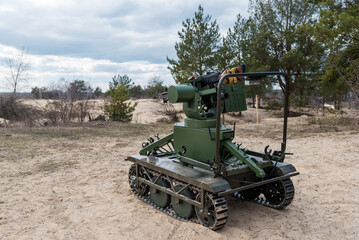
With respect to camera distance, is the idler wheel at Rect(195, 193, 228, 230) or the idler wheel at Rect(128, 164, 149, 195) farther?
the idler wheel at Rect(128, 164, 149, 195)

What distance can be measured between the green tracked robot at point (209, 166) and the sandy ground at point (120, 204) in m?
0.24

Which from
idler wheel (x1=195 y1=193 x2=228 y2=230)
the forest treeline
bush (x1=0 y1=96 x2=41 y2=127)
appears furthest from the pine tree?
idler wheel (x1=195 y1=193 x2=228 y2=230)

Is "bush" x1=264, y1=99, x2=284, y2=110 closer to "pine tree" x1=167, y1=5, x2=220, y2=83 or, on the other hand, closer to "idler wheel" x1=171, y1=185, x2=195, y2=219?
"pine tree" x1=167, y1=5, x2=220, y2=83

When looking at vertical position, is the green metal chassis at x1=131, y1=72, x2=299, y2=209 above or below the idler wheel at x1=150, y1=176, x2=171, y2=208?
above

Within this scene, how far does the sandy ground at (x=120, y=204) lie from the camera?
423cm

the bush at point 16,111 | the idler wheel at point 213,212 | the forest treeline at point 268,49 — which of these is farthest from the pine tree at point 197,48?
the idler wheel at point 213,212

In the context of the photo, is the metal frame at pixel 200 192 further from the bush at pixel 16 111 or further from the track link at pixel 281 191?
the bush at pixel 16 111

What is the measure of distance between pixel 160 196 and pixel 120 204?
761 mm

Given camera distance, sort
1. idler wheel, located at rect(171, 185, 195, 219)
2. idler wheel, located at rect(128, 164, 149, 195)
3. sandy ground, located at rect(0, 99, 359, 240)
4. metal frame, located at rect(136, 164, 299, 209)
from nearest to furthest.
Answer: metal frame, located at rect(136, 164, 299, 209)
sandy ground, located at rect(0, 99, 359, 240)
idler wheel, located at rect(171, 185, 195, 219)
idler wheel, located at rect(128, 164, 149, 195)

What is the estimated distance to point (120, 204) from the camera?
17.5ft

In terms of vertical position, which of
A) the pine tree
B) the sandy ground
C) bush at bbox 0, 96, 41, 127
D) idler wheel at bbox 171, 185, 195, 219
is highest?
the pine tree

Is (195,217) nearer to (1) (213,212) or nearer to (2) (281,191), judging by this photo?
(1) (213,212)

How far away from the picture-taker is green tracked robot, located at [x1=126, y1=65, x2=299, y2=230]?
4.17 meters

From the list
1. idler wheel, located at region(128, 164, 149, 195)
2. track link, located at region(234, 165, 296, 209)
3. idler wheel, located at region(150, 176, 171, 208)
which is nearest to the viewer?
track link, located at region(234, 165, 296, 209)
